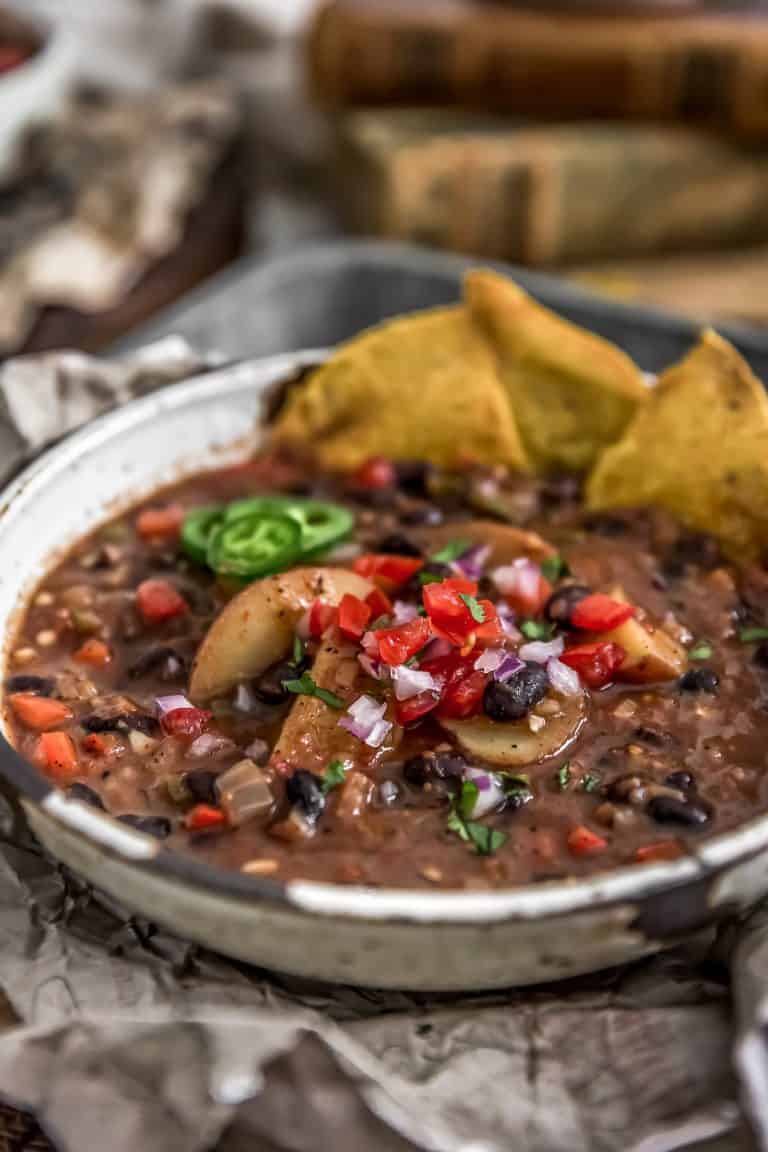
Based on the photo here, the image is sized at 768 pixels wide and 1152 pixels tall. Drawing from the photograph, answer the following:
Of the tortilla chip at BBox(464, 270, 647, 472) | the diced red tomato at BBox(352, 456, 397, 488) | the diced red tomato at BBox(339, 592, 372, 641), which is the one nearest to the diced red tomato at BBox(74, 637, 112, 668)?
the diced red tomato at BBox(339, 592, 372, 641)

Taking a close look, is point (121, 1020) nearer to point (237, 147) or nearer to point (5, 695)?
point (5, 695)

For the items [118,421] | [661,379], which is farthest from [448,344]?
[118,421]

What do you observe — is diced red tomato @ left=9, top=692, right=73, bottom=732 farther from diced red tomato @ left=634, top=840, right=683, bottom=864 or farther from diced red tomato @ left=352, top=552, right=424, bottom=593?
diced red tomato @ left=634, top=840, right=683, bottom=864

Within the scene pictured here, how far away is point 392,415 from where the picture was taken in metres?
4.96

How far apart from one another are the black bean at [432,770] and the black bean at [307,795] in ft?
0.77

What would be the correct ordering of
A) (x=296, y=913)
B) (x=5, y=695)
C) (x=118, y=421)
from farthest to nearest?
(x=118, y=421), (x=5, y=695), (x=296, y=913)

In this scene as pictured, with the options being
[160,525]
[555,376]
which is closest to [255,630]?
[160,525]

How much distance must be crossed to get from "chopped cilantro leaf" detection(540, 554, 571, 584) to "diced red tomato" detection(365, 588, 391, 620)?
0.53m

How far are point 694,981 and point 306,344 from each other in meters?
3.82

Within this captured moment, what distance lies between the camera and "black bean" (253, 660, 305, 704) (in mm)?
3672

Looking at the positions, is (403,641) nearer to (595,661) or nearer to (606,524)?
(595,661)

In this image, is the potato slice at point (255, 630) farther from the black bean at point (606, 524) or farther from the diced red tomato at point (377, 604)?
the black bean at point (606, 524)

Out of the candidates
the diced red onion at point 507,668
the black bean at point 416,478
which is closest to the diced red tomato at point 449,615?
the diced red onion at point 507,668

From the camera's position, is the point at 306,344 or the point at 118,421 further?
the point at 306,344
